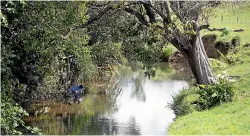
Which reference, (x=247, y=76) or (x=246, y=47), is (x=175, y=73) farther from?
(x=247, y=76)

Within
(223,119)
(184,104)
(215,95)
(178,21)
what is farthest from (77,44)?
(223,119)

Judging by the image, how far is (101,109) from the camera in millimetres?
20828

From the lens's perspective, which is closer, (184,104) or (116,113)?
(184,104)

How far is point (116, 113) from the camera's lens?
1953 centimetres

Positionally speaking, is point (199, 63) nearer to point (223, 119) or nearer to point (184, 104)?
point (184, 104)

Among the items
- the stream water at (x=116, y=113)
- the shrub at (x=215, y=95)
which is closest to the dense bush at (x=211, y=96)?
the shrub at (x=215, y=95)

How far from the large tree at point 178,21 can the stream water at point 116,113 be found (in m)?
2.44

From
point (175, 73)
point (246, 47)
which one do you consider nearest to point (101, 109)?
point (246, 47)

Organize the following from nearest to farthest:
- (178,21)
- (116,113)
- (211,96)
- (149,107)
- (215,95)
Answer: (215,95) < (211,96) < (178,21) < (116,113) < (149,107)

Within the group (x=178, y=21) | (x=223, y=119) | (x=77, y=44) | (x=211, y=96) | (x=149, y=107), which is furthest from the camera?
(x=149, y=107)

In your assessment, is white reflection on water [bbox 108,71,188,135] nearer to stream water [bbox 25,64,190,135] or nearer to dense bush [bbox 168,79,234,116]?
stream water [bbox 25,64,190,135]

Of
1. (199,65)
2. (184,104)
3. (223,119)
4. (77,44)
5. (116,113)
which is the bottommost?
(116,113)

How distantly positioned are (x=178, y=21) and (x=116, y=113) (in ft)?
17.2

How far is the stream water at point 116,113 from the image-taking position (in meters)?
16.1
